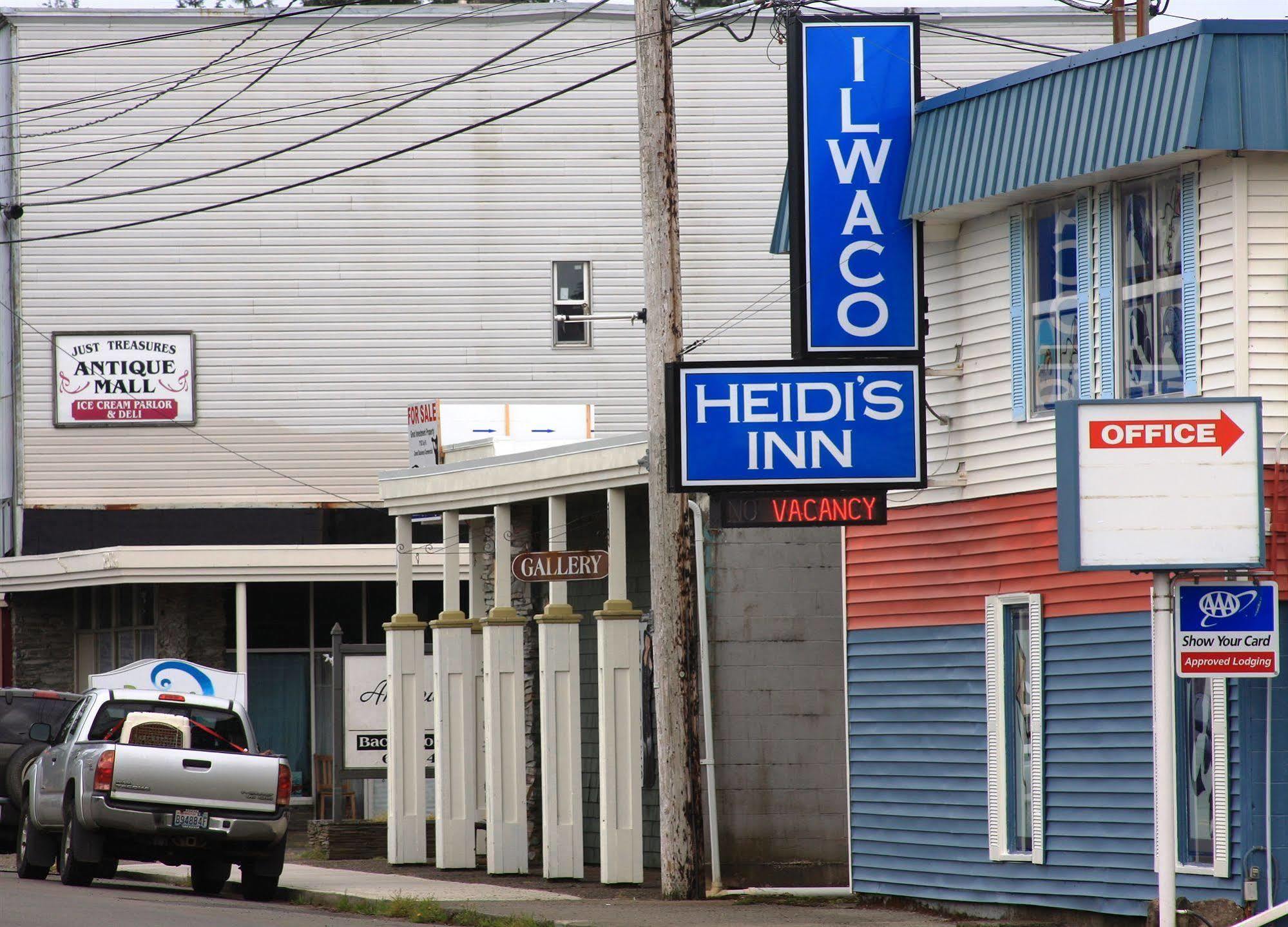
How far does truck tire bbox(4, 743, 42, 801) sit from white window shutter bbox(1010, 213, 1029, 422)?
11864 mm

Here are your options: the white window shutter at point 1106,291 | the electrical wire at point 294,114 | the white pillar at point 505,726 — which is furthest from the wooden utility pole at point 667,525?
the electrical wire at point 294,114

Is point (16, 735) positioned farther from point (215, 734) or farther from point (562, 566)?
point (562, 566)

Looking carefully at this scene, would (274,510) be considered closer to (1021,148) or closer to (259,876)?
(259,876)

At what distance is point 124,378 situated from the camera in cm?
3038

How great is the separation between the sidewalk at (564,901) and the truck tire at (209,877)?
59cm

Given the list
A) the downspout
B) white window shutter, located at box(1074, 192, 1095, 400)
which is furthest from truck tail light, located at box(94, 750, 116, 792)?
white window shutter, located at box(1074, 192, 1095, 400)

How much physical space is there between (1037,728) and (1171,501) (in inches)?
139

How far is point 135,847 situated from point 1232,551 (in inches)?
387

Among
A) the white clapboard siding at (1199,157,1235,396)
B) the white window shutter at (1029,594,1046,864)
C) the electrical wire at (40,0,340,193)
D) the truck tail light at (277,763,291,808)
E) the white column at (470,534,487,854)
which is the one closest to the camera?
the white clapboard siding at (1199,157,1235,396)

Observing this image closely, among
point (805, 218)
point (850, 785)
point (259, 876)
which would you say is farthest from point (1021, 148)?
point (259, 876)

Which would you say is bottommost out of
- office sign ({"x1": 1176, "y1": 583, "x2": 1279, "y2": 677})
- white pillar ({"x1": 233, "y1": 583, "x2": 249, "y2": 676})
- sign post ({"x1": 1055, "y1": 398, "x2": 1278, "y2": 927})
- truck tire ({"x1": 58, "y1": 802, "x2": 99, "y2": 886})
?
truck tire ({"x1": 58, "y1": 802, "x2": 99, "y2": 886})

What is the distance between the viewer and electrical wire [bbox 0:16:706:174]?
3061 cm

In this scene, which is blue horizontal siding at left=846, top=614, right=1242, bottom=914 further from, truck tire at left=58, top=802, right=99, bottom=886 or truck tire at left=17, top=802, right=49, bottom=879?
truck tire at left=17, top=802, right=49, bottom=879

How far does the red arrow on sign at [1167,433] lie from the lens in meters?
11.8
